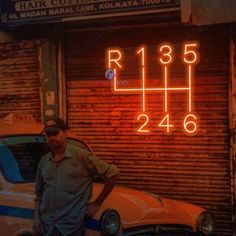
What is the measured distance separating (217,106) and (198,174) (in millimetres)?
1077

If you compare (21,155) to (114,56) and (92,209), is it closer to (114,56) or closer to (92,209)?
(92,209)

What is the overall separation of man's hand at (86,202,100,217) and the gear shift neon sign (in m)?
3.79

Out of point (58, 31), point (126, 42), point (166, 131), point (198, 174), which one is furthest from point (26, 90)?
point (198, 174)

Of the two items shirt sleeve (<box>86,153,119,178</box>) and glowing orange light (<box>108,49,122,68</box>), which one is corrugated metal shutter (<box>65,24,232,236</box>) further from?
shirt sleeve (<box>86,153,119,178</box>)

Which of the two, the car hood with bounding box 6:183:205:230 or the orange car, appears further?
the car hood with bounding box 6:183:205:230

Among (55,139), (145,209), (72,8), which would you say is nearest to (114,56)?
(72,8)

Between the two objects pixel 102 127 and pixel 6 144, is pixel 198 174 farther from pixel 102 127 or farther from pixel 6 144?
pixel 6 144

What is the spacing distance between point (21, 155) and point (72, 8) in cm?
356

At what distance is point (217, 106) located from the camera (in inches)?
333

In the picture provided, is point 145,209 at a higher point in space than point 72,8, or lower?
lower

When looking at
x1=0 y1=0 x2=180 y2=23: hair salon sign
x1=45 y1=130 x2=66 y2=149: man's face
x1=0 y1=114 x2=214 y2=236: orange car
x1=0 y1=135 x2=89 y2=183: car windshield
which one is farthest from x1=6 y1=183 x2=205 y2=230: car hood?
x1=0 y1=0 x2=180 y2=23: hair salon sign

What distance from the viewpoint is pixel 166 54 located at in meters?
8.68

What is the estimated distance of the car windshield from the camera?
18.8 ft

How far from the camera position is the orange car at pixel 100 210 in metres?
5.15
